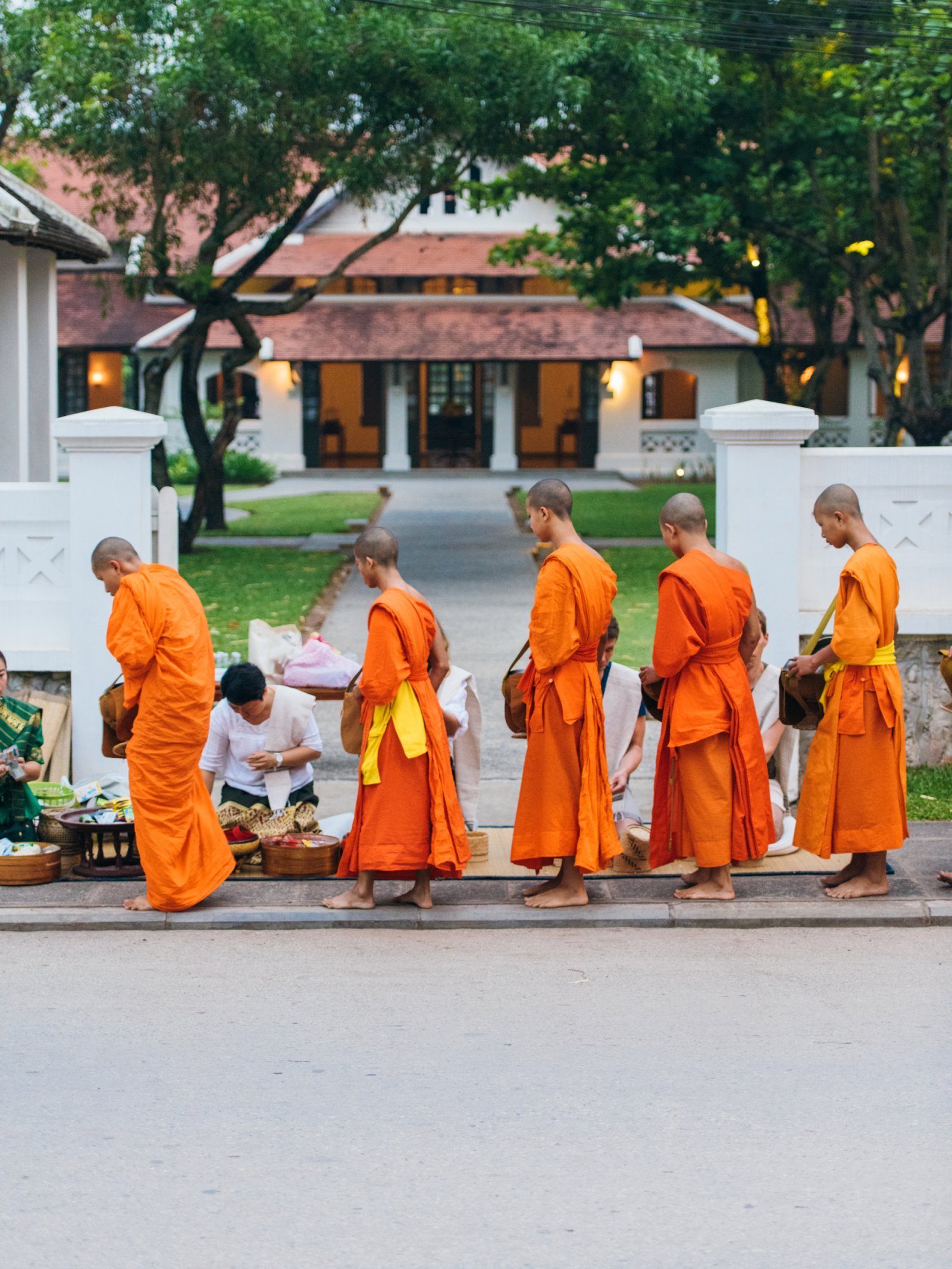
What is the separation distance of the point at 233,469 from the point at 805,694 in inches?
1192

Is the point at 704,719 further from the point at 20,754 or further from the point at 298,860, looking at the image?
the point at 20,754

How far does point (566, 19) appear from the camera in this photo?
18.2 meters

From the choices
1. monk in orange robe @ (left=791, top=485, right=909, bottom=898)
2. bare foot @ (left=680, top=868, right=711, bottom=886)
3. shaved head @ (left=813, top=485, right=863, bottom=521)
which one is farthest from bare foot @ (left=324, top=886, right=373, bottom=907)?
shaved head @ (left=813, top=485, right=863, bottom=521)

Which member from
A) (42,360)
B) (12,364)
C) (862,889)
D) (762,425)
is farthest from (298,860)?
(42,360)

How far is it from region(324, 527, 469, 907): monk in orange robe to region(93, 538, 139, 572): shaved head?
1057 mm

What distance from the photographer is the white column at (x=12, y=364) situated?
519 inches

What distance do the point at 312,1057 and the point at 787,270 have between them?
2640 centimetres

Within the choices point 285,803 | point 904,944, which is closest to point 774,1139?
Answer: point 904,944

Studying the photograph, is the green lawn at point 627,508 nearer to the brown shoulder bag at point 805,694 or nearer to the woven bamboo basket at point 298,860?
the brown shoulder bag at point 805,694

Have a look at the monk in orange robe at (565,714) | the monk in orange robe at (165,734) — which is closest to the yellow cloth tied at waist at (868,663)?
the monk in orange robe at (565,714)

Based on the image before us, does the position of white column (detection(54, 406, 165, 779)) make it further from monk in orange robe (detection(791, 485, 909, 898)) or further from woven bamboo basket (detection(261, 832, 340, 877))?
monk in orange robe (detection(791, 485, 909, 898))

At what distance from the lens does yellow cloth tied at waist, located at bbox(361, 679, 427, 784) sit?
22.4 ft

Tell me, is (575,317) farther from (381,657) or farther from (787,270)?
(381,657)

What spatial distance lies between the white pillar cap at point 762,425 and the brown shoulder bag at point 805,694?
5.60 feet
